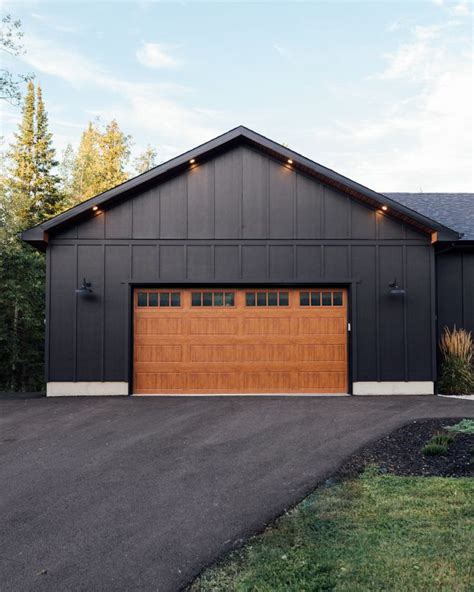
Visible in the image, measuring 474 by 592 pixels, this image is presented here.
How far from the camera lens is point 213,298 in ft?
30.9

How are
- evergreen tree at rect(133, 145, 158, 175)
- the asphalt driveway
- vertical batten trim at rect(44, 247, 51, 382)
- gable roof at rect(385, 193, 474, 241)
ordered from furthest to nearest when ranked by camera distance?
evergreen tree at rect(133, 145, 158, 175), gable roof at rect(385, 193, 474, 241), vertical batten trim at rect(44, 247, 51, 382), the asphalt driveway

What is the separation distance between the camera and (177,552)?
3.04 m

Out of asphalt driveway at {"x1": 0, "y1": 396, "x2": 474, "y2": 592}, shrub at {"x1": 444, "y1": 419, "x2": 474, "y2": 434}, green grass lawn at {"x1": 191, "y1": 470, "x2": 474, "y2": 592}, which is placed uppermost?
shrub at {"x1": 444, "y1": 419, "x2": 474, "y2": 434}

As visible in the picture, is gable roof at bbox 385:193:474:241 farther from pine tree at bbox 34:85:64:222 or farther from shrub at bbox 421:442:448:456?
pine tree at bbox 34:85:64:222

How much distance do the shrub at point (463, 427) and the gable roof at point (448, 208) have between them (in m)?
5.02

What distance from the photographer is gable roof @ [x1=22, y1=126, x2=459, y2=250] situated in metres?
8.96

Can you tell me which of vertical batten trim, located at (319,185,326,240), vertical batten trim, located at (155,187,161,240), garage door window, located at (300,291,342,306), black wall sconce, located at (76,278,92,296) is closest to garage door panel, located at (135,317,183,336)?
black wall sconce, located at (76,278,92,296)

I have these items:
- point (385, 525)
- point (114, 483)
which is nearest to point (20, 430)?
point (114, 483)

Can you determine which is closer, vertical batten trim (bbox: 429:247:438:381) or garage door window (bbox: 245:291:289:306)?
vertical batten trim (bbox: 429:247:438:381)

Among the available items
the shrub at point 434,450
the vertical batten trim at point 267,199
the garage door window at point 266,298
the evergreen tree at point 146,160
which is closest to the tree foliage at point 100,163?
the evergreen tree at point 146,160

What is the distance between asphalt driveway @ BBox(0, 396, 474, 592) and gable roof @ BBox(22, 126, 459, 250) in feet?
11.4

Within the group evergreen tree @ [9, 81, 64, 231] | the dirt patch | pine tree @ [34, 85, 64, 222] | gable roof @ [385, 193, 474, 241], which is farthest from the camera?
pine tree @ [34, 85, 64, 222]

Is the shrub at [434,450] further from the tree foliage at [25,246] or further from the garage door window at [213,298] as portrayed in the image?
the tree foliage at [25,246]

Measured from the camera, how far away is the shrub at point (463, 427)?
592cm
